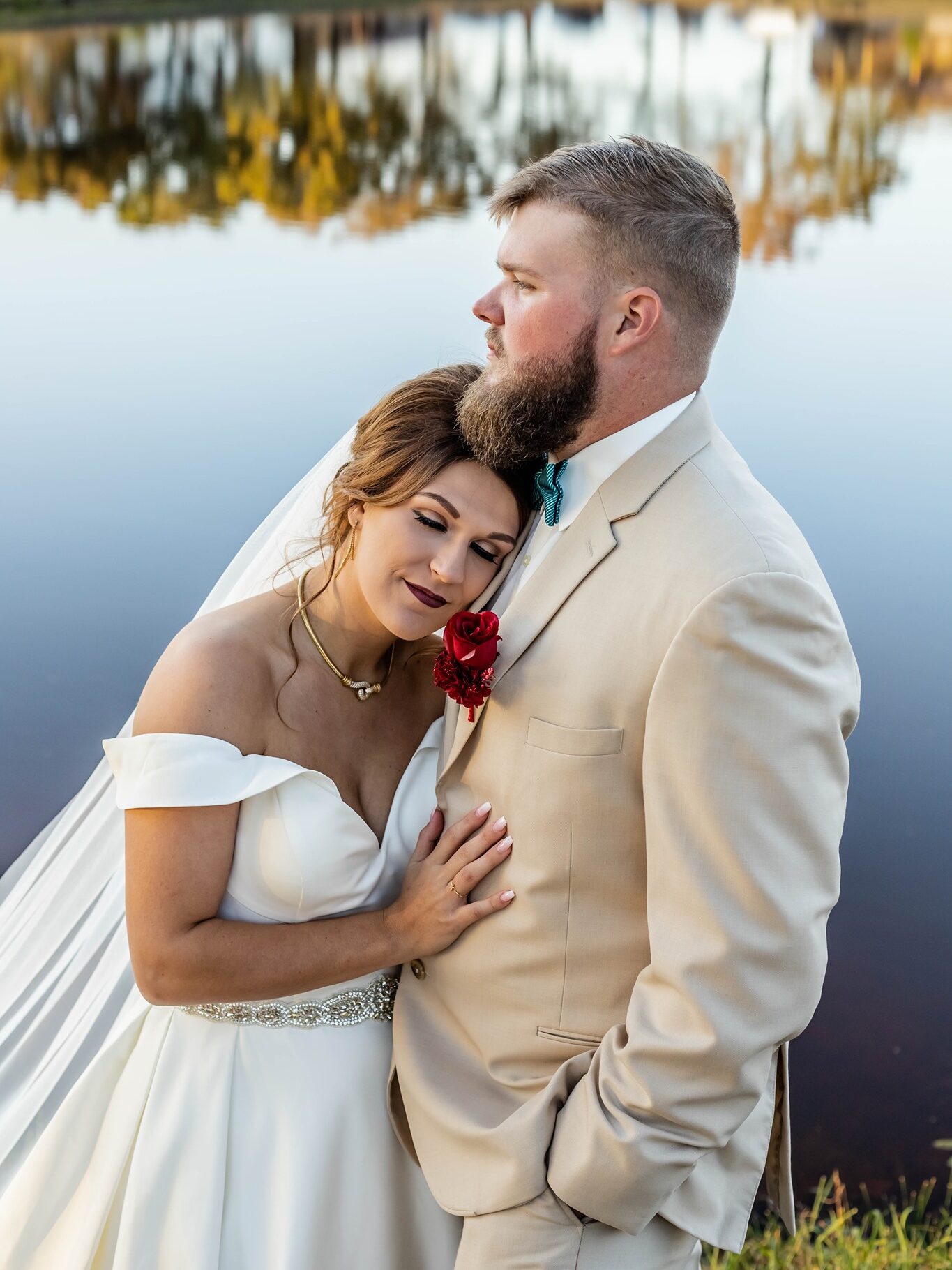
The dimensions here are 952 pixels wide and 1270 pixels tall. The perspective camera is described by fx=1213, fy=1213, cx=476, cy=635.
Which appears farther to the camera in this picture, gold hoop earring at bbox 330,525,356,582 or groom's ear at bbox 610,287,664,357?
gold hoop earring at bbox 330,525,356,582

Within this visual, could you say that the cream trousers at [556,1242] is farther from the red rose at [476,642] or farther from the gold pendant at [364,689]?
the gold pendant at [364,689]

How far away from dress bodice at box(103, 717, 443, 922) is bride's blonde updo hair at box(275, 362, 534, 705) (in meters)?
0.21

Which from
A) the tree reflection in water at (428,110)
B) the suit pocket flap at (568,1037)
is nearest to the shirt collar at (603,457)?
the suit pocket flap at (568,1037)

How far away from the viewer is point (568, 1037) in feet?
5.63

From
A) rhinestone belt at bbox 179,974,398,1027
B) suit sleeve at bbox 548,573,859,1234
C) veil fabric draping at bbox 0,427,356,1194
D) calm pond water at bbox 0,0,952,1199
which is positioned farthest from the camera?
calm pond water at bbox 0,0,952,1199

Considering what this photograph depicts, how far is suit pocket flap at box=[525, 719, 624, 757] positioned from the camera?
1600 millimetres

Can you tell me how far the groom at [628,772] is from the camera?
59.7 inches

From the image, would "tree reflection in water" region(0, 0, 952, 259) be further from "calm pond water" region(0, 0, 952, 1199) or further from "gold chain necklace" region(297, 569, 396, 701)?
"gold chain necklace" region(297, 569, 396, 701)

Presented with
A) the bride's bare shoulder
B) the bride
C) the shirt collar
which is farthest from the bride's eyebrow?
the bride's bare shoulder

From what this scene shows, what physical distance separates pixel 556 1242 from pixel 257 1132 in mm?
565

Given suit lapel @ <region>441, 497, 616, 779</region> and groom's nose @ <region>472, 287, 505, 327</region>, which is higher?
groom's nose @ <region>472, 287, 505, 327</region>

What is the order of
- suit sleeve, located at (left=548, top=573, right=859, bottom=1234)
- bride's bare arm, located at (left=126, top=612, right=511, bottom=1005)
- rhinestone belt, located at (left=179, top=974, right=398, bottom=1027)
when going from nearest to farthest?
suit sleeve, located at (left=548, top=573, right=859, bottom=1234)
bride's bare arm, located at (left=126, top=612, right=511, bottom=1005)
rhinestone belt, located at (left=179, top=974, right=398, bottom=1027)

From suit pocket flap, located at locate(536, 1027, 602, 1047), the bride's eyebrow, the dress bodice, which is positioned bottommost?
suit pocket flap, located at locate(536, 1027, 602, 1047)

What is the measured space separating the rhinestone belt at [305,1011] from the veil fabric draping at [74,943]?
258 mm
